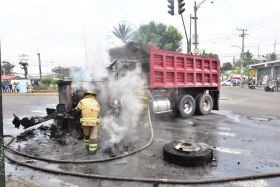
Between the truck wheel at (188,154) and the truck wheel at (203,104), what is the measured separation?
5.66m

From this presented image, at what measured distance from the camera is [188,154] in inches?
179

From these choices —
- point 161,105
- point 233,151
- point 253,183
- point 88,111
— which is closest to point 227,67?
point 161,105

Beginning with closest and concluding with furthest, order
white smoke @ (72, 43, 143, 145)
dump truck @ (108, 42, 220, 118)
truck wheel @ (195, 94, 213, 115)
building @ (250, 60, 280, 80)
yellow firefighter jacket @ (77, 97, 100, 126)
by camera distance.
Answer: yellow firefighter jacket @ (77, 97, 100, 126) → white smoke @ (72, 43, 143, 145) → dump truck @ (108, 42, 220, 118) → truck wheel @ (195, 94, 213, 115) → building @ (250, 60, 280, 80)

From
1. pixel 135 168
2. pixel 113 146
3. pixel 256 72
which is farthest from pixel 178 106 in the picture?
pixel 256 72

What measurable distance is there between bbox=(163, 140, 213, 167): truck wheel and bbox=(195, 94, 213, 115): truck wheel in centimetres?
566

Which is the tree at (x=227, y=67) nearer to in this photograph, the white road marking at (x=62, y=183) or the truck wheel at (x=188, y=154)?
the truck wheel at (x=188, y=154)

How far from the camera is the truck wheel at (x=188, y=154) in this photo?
4.45 metres

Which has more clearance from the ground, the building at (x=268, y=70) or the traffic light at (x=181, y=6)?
the traffic light at (x=181, y=6)

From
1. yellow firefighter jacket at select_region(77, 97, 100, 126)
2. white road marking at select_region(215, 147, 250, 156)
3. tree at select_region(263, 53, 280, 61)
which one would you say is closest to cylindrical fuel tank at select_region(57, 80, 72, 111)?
yellow firefighter jacket at select_region(77, 97, 100, 126)

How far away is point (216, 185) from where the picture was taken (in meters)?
3.67

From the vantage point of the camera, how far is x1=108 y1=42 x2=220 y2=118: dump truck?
26.6 feet

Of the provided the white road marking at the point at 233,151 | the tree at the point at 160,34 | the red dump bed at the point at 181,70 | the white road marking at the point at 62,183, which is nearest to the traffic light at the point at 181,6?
the red dump bed at the point at 181,70

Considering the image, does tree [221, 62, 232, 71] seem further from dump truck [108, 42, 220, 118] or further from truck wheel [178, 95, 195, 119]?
truck wheel [178, 95, 195, 119]

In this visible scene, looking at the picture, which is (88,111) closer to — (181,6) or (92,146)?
(92,146)
